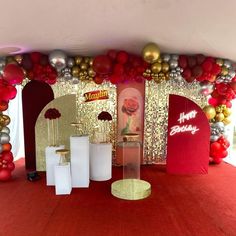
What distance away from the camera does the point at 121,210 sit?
9.36 feet

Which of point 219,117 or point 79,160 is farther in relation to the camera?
point 219,117

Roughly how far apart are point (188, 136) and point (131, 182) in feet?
4.52

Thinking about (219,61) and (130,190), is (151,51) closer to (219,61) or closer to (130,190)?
(219,61)

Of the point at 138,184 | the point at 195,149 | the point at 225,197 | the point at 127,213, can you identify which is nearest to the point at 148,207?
the point at 127,213

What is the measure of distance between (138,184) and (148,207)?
604 mm

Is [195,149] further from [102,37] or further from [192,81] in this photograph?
[102,37]

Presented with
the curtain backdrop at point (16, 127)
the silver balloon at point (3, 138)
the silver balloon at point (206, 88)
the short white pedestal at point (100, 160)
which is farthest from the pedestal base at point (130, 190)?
the curtain backdrop at point (16, 127)

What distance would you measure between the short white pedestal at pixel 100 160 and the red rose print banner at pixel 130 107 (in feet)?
2.76

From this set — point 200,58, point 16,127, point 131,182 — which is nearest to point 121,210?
point 131,182

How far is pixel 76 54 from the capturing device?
4199 millimetres

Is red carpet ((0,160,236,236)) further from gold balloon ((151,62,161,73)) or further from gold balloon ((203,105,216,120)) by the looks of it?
gold balloon ((151,62,161,73))

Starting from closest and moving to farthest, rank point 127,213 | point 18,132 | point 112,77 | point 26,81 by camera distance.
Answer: point 127,213
point 112,77
point 26,81
point 18,132

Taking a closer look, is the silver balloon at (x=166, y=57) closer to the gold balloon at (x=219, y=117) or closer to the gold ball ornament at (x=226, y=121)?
the gold balloon at (x=219, y=117)

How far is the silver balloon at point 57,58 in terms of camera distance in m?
3.92
